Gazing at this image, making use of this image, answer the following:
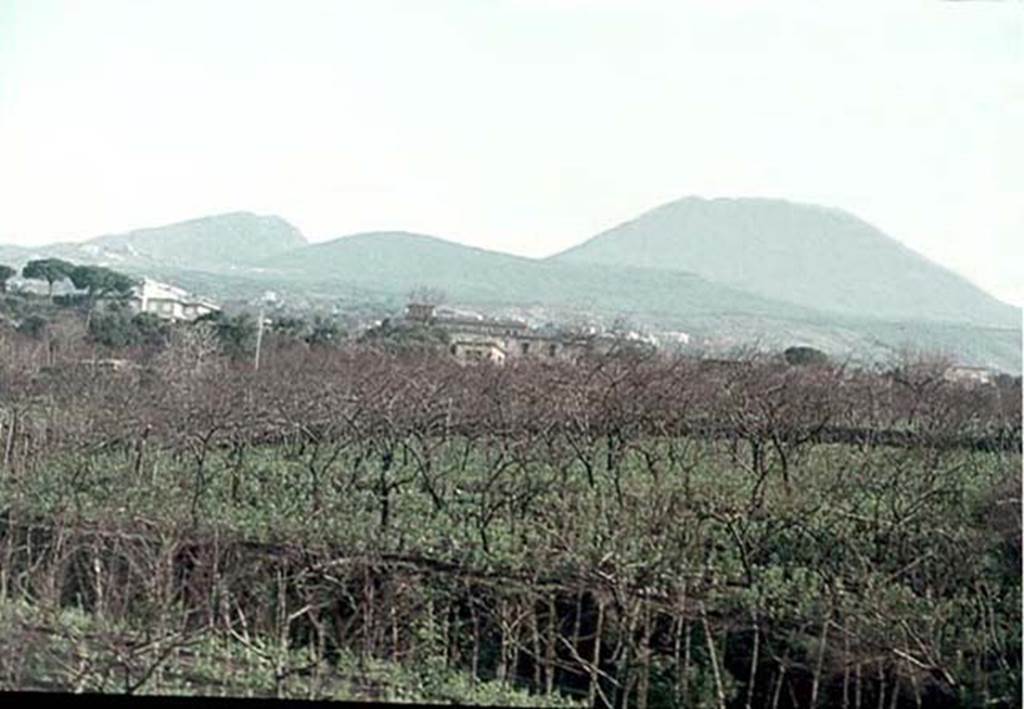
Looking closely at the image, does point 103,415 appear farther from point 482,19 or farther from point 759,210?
point 759,210

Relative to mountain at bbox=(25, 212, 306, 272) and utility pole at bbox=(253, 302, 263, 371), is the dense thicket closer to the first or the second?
utility pole at bbox=(253, 302, 263, 371)

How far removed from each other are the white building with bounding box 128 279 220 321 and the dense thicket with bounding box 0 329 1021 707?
0.44 feet

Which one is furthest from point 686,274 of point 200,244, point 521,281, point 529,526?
point 200,244

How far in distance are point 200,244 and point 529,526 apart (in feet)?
3.18

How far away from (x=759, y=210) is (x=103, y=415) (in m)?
1.46

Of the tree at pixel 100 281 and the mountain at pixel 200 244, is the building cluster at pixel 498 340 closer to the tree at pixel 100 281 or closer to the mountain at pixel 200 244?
the mountain at pixel 200 244

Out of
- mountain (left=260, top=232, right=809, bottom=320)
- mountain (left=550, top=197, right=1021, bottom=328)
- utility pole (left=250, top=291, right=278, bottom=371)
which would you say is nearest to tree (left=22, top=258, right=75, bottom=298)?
utility pole (left=250, top=291, right=278, bottom=371)

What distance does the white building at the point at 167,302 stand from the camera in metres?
3.24

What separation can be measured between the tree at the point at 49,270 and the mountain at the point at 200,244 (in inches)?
2.4

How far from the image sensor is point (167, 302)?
129 inches

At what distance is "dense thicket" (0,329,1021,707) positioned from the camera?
2947mm

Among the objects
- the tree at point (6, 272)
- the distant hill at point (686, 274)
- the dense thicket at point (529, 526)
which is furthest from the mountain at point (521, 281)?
the tree at point (6, 272)

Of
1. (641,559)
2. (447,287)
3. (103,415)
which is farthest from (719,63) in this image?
(103,415)

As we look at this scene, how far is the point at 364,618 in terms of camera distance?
3020mm
